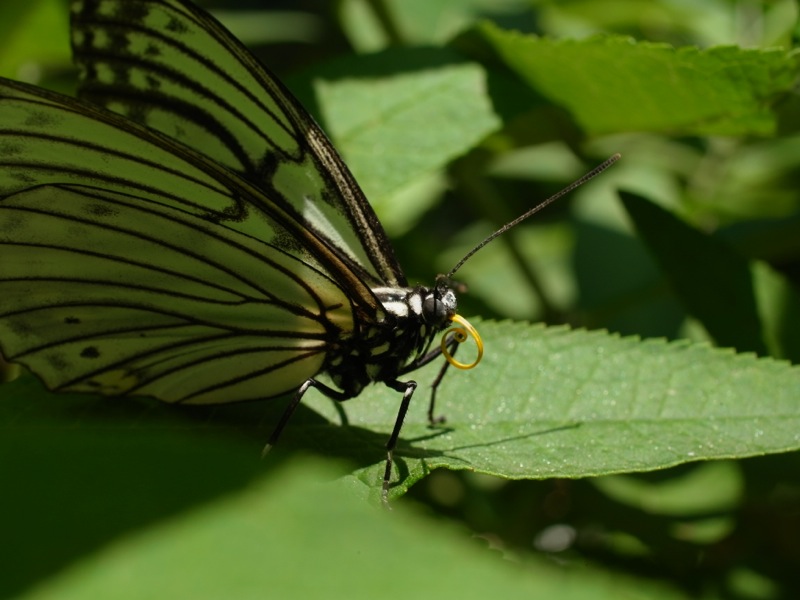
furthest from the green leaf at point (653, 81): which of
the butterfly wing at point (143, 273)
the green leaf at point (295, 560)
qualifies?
the green leaf at point (295, 560)

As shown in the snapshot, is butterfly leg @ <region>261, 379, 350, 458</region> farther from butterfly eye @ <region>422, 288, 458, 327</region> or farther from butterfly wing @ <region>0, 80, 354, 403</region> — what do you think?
butterfly eye @ <region>422, 288, 458, 327</region>

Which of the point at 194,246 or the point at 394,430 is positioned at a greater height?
the point at 194,246

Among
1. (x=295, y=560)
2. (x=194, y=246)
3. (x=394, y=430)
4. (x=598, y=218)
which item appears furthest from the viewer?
(x=598, y=218)

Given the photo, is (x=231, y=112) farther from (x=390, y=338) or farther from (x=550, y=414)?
(x=550, y=414)

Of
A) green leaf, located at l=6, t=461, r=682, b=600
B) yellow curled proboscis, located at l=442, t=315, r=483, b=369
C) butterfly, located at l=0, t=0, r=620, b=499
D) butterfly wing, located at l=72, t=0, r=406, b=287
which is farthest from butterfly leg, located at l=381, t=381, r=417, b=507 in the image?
green leaf, located at l=6, t=461, r=682, b=600

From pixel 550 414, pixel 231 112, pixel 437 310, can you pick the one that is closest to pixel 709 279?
pixel 550 414

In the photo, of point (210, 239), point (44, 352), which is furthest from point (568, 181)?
point (44, 352)

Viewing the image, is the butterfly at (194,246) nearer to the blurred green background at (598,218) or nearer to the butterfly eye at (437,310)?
the butterfly eye at (437,310)
